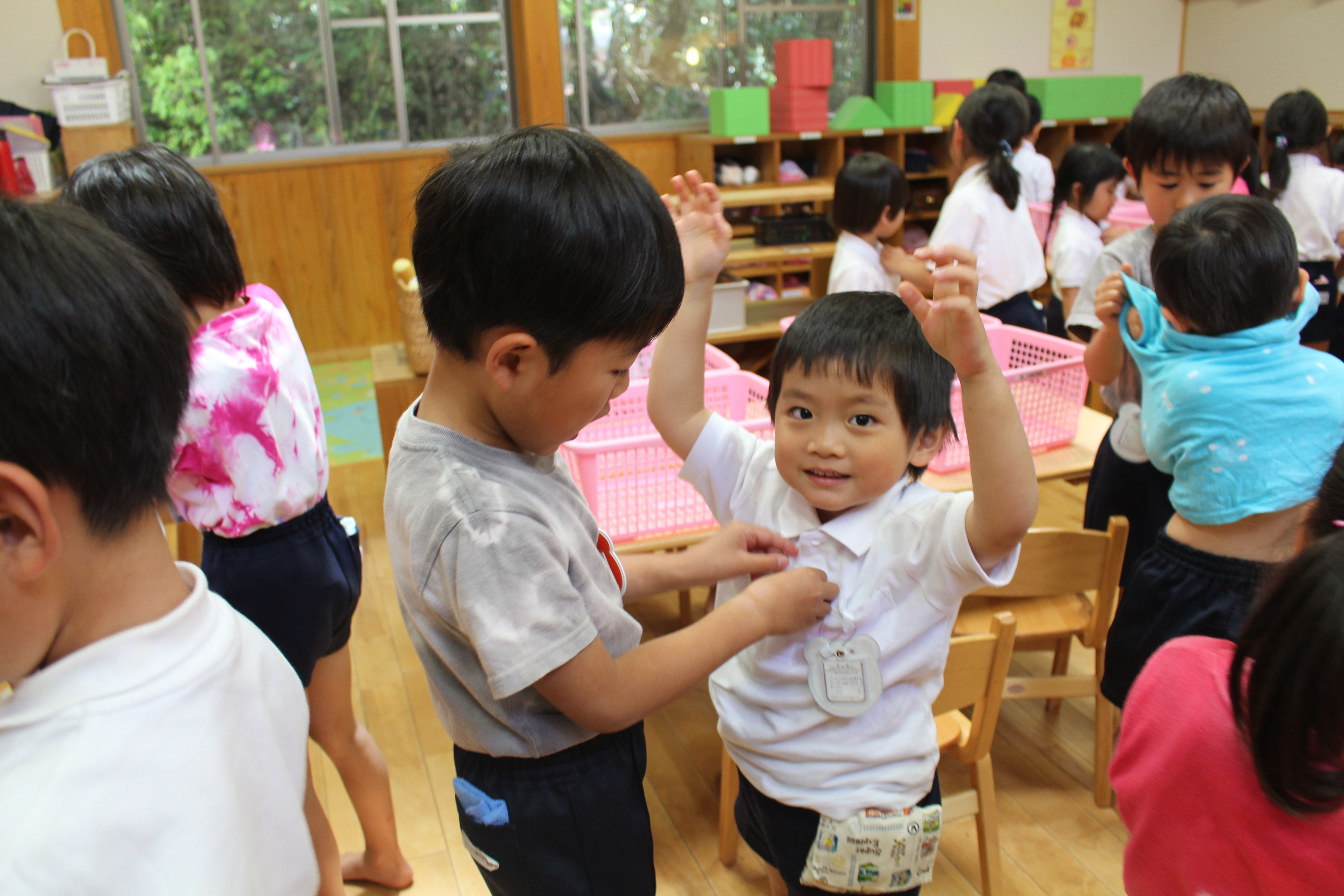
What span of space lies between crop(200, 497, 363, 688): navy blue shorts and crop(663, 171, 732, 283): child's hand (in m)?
0.77

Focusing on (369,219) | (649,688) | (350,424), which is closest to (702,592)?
(649,688)

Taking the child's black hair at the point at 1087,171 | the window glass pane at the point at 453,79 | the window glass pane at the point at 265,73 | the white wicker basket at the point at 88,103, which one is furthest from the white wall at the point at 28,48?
the child's black hair at the point at 1087,171

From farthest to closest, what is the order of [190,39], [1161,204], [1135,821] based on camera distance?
[190,39]
[1161,204]
[1135,821]

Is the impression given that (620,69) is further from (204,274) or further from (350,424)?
(204,274)

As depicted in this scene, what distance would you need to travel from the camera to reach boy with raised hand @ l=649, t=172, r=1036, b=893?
1.15 meters

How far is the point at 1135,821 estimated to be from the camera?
2.73 ft

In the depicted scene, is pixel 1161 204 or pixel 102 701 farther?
pixel 1161 204

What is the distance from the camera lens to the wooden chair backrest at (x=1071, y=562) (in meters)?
1.85

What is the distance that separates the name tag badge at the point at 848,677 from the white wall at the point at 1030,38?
6278 millimetres

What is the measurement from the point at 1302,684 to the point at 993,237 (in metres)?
2.73

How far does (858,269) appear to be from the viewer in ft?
9.68

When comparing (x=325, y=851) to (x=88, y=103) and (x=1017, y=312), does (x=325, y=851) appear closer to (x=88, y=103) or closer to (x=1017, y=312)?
(x=1017, y=312)

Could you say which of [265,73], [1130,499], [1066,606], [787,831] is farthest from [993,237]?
[265,73]

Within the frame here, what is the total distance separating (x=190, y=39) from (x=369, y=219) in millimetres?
1387
